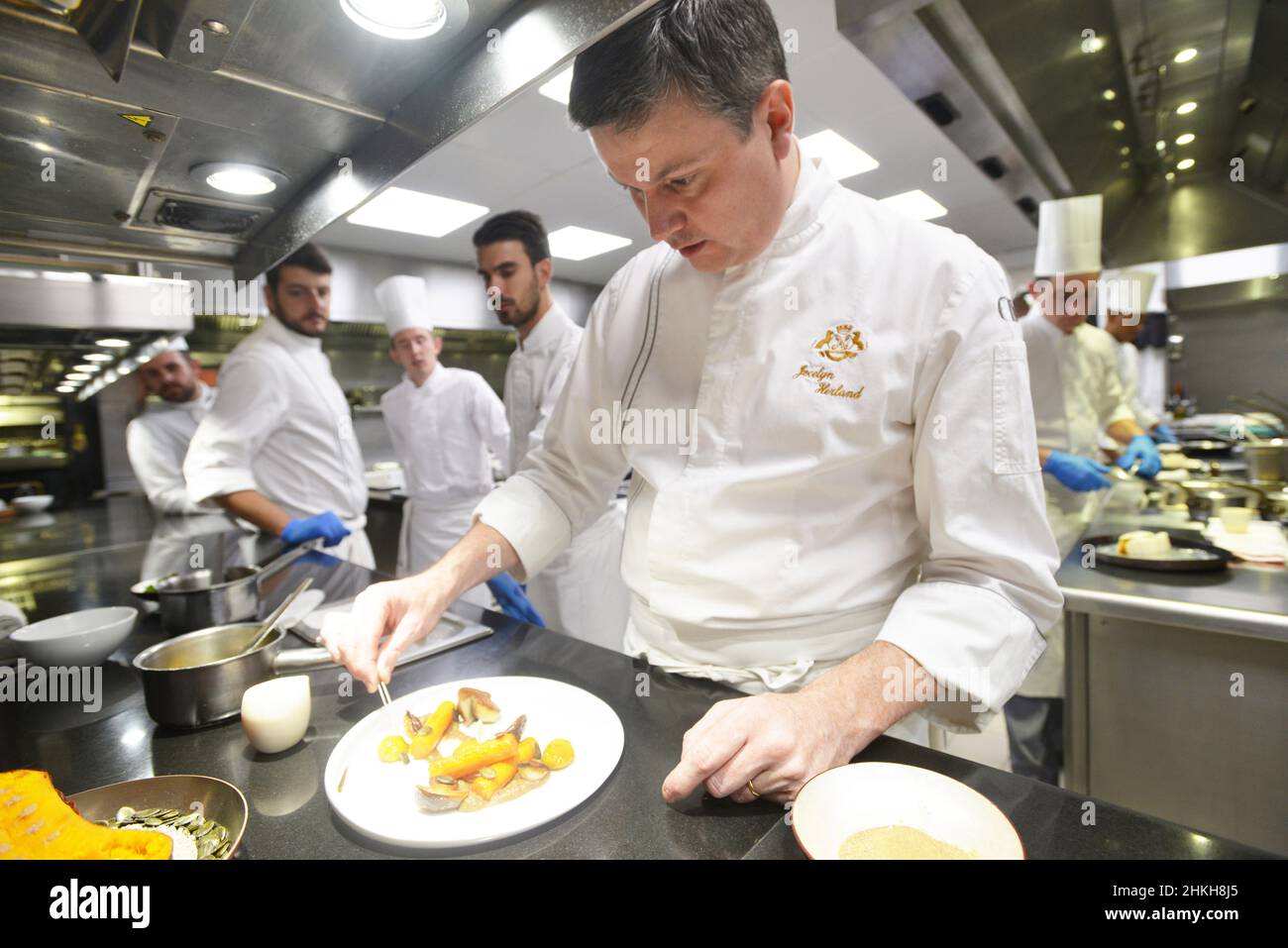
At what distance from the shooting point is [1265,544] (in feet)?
5.11

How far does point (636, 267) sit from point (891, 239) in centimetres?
49

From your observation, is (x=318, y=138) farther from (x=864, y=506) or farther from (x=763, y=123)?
(x=864, y=506)

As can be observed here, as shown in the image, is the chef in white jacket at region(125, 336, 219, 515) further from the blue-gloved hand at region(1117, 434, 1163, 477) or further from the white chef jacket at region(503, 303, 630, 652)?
the blue-gloved hand at region(1117, 434, 1163, 477)

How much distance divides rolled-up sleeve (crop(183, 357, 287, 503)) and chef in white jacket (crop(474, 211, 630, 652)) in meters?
1.02

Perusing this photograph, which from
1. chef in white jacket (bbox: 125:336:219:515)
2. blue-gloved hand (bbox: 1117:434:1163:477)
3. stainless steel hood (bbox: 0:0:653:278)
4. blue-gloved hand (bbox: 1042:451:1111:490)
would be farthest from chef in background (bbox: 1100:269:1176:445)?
chef in white jacket (bbox: 125:336:219:515)

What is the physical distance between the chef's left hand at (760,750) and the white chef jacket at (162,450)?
13.7ft

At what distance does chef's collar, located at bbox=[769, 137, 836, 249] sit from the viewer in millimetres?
909

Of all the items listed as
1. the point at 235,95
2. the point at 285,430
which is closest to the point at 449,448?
the point at 285,430

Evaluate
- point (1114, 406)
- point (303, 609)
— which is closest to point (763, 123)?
point (303, 609)

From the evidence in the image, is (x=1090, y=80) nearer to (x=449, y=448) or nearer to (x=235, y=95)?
(x=235, y=95)

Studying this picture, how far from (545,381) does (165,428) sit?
3.44m

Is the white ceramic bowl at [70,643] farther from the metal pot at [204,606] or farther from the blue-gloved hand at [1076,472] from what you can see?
the blue-gloved hand at [1076,472]

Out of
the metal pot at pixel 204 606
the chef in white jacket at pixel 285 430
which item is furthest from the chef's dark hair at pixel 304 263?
the metal pot at pixel 204 606
